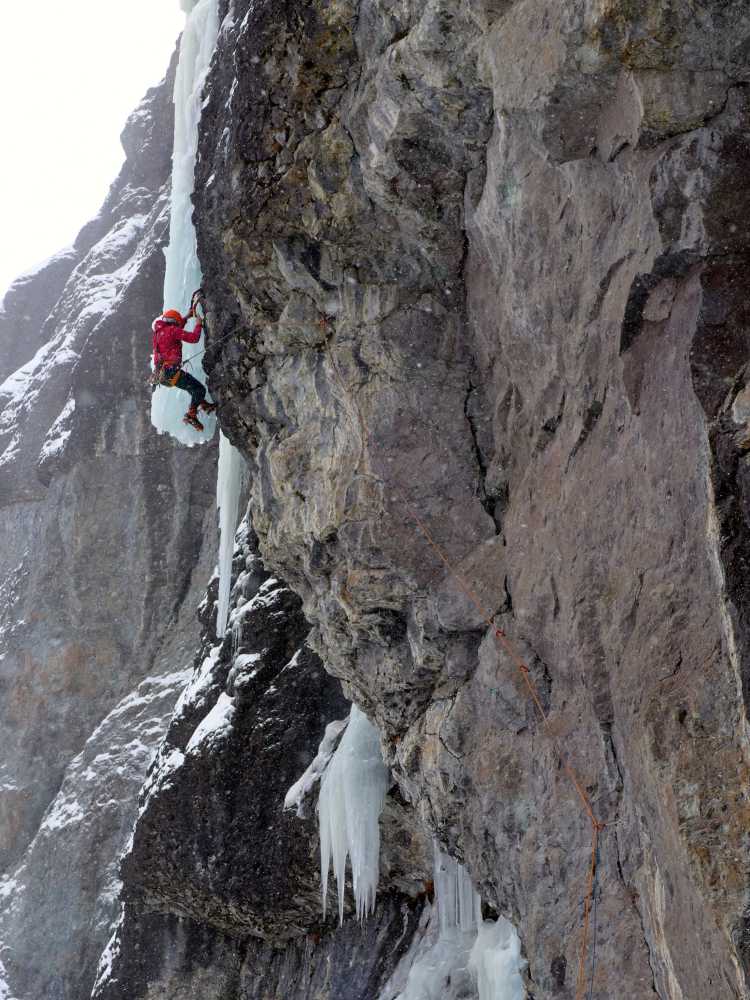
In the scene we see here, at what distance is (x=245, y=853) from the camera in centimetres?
832

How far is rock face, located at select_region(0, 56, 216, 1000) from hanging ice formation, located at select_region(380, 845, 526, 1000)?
8385 millimetres

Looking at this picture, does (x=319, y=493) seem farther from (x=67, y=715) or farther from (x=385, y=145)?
(x=67, y=715)

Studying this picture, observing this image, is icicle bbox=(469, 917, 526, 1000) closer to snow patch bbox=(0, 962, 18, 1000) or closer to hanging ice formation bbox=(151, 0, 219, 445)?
hanging ice formation bbox=(151, 0, 219, 445)

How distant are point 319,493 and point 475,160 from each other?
220 centimetres

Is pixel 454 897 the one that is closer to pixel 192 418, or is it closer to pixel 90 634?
pixel 192 418

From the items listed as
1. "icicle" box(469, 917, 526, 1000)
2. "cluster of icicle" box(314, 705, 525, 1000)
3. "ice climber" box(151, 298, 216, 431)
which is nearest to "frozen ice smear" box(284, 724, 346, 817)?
"cluster of icicle" box(314, 705, 525, 1000)

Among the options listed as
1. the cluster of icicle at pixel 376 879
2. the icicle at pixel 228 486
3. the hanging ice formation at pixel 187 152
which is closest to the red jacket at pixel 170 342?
the hanging ice formation at pixel 187 152

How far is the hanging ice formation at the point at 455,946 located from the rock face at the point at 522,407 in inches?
45.1

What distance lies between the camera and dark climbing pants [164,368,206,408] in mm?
7812

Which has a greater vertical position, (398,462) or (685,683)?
(398,462)

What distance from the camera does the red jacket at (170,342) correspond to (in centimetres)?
771

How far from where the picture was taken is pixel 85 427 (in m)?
16.9

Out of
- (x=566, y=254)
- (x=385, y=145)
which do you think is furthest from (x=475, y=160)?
(x=566, y=254)

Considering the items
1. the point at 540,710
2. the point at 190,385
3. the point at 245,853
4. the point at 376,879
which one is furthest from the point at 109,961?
the point at 540,710
